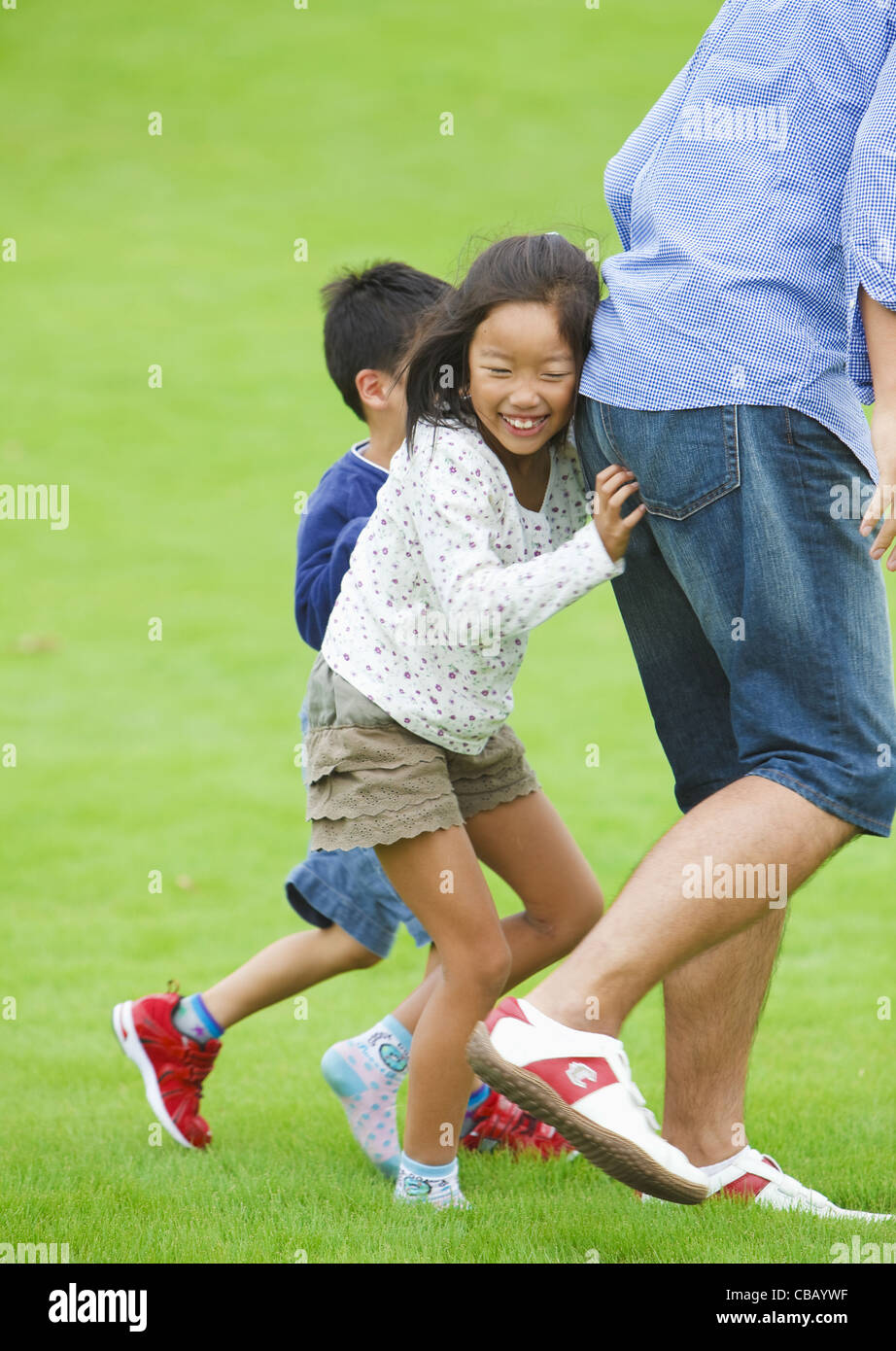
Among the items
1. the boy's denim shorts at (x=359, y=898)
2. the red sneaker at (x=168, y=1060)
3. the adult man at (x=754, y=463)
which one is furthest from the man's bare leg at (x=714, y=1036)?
the red sneaker at (x=168, y=1060)

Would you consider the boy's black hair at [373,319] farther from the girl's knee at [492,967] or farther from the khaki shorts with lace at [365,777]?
the girl's knee at [492,967]

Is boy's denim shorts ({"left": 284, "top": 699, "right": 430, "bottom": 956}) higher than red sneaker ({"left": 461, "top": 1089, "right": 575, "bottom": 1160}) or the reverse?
higher

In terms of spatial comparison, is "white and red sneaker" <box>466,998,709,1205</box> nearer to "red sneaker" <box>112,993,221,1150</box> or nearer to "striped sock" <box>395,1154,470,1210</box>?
"striped sock" <box>395,1154,470,1210</box>

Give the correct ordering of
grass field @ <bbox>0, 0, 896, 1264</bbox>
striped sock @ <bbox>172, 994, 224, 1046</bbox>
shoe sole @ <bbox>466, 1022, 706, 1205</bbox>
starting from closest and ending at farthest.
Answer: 1. shoe sole @ <bbox>466, 1022, 706, 1205</bbox>
2. grass field @ <bbox>0, 0, 896, 1264</bbox>
3. striped sock @ <bbox>172, 994, 224, 1046</bbox>

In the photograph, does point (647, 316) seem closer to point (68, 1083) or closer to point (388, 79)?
point (68, 1083)

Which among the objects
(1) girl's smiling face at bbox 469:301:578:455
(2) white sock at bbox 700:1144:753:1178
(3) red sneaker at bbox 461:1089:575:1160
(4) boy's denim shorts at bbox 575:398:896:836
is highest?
(1) girl's smiling face at bbox 469:301:578:455

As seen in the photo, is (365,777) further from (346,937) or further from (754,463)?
(754,463)

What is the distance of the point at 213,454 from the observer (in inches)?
468

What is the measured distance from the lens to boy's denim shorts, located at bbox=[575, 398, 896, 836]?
224 centimetres

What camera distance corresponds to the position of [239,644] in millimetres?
8922

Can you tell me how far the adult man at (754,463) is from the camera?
213 cm

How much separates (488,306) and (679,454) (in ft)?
1.38

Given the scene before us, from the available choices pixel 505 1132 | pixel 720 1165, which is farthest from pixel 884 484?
pixel 505 1132

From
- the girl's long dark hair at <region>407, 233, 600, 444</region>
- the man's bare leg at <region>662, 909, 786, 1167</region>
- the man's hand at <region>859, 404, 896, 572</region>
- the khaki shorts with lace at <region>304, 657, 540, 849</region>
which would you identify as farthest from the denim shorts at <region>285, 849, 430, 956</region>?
the man's hand at <region>859, 404, 896, 572</region>
